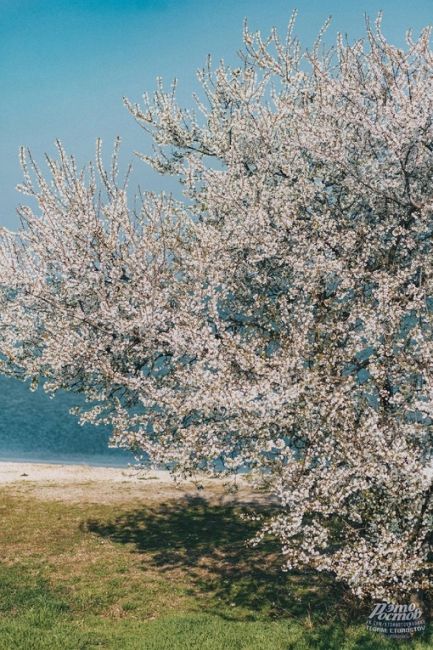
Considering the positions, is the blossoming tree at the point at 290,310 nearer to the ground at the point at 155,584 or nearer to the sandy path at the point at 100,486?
the ground at the point at 155,584

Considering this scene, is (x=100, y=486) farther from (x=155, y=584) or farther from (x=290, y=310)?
(x=290, y=310)

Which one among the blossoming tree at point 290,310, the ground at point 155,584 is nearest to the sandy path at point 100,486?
the ground at point 155,584

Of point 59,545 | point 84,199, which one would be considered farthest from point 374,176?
point 59,545

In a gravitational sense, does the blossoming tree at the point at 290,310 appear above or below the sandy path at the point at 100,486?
above

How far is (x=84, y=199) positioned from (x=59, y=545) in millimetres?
9979

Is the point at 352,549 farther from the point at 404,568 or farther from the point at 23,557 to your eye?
the point at 23,557

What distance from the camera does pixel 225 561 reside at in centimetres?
1742

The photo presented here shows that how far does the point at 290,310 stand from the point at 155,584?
23.1 ft

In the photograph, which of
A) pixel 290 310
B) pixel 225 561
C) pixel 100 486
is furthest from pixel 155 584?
pixel 100 486

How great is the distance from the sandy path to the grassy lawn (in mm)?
2785

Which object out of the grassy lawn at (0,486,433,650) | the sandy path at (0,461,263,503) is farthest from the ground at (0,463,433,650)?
the sandy path at (0,461,263,503)

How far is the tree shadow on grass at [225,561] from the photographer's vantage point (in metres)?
13.9

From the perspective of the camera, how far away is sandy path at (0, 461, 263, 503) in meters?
25.6

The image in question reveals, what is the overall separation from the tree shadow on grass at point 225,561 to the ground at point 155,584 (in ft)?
0.10
